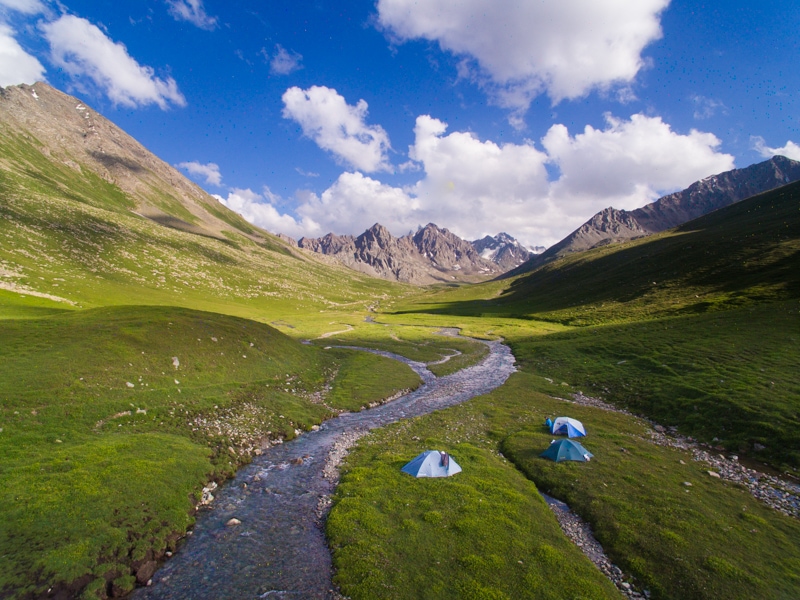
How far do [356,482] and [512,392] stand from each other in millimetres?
27165

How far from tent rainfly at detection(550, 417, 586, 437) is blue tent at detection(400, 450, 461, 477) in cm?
1102

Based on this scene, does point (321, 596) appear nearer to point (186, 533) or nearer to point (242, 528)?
point (242, 528)

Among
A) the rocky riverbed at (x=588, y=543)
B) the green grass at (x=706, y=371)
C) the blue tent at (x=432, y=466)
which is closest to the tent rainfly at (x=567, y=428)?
the rocky riverbed at (x=588, y=543)

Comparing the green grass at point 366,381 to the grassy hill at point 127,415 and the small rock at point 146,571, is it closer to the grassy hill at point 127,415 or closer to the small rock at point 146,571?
the grassy hill at point 127,415

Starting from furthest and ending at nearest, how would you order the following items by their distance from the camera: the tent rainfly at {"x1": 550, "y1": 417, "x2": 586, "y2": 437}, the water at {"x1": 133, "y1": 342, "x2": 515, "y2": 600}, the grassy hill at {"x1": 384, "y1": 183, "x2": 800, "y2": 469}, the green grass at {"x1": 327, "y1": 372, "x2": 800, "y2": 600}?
the grassy hill at {"x1": 384, "y1": 183, "x2": 800, "y2": 469} → the tent rainfly at {"x1": 550, "y1": 417, "x2": 586, "y2": 437} → the water at {"x1": 133, "y1": 342, "x2": 515, "y2": 600} → the green grass at {"x1": 327, "y1": 372, "x2": 800, "y2": 600}

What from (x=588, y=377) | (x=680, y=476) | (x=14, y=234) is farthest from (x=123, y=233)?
(x=680, y=476)

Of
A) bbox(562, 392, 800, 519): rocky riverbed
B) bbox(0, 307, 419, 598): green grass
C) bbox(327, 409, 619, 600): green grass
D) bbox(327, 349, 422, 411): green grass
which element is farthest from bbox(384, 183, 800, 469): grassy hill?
bbox(0, 307, 419, 598): green grass

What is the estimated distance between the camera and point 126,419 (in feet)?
86.2

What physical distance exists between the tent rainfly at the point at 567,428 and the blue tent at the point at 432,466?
36.2 ft

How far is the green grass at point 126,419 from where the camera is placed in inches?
584

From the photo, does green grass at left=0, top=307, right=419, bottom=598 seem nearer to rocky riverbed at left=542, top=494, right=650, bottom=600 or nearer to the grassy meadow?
the grassy meadow

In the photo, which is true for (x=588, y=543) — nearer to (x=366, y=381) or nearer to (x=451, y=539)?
(x=451, y=539)

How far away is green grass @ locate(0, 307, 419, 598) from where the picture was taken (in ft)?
48.6

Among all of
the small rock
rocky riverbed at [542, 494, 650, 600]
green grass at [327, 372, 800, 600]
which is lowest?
rocky riverbed at [542, 494, 650, 600]
